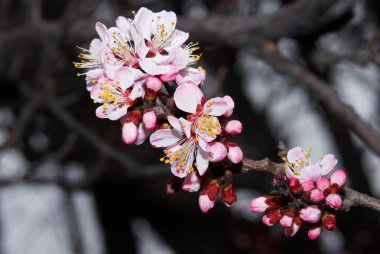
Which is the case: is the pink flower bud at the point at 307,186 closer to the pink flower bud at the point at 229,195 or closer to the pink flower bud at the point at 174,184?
the pink flower bud at the point at 229,195

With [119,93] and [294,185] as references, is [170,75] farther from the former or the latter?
[294,185]

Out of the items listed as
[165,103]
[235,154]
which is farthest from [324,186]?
[165,103]

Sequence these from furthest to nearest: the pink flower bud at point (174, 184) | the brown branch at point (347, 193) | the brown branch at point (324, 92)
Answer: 1. the brown branch at point (324, 92)
2. the pink flower bud at point (174, 184)
3. the brown branch at point (347, 193)

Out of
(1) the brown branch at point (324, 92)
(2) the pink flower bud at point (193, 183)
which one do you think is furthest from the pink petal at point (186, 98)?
(1) the brown branch at point (324, 92)

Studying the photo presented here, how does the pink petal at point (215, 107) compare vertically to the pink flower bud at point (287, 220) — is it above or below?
above

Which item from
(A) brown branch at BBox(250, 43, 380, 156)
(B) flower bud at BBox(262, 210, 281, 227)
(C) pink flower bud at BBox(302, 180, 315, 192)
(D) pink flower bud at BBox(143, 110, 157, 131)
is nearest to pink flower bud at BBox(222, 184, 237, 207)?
(B) flower bud at BBox(262, 210, 281, 227)

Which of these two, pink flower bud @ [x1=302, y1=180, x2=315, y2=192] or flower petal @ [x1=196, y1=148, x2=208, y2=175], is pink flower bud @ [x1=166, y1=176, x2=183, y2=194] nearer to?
flower petal @ [x1=196, y1=148, x2=208, y2=175]
